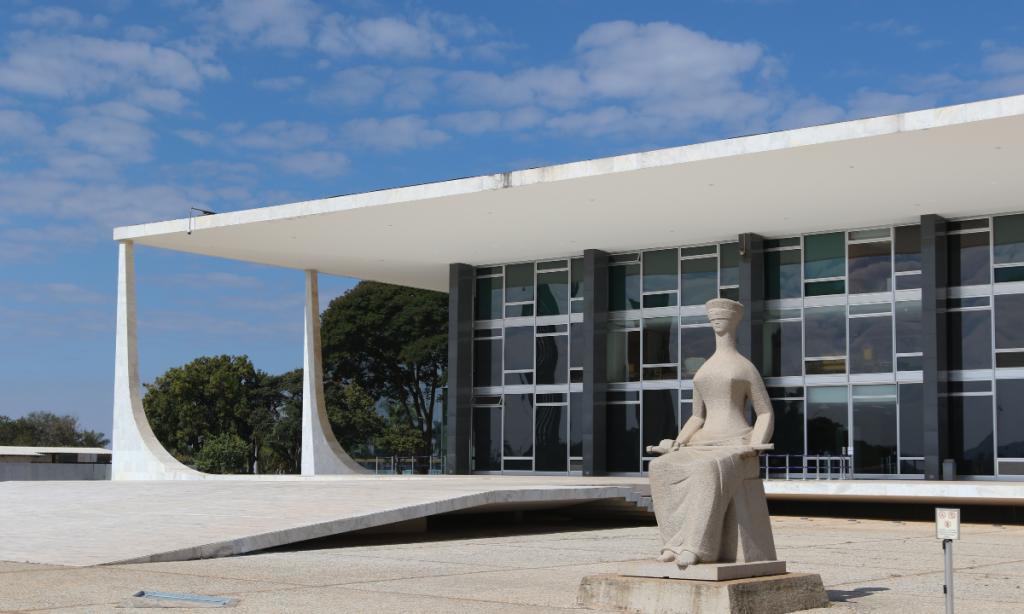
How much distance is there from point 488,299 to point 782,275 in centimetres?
877

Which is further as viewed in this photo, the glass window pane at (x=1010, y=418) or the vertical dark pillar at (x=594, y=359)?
the vertical dark pillar at (x=594, y=359)

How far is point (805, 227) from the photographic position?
24844 mm

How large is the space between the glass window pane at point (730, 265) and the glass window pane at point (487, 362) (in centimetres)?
696

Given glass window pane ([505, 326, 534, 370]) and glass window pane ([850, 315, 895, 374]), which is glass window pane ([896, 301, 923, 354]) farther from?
glass window pane ([505, 326, 534, 370])

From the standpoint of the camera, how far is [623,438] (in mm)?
27656

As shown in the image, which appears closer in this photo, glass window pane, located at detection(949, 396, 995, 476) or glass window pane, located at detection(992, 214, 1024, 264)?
glass window pane, located at detection(949, 396, 995, 476)

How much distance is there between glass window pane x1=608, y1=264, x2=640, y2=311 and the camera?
91.6ft

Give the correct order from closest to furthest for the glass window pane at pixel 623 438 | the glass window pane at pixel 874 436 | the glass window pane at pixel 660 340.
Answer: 1. the glass window pane at pixel 874 436
2. the glass window pane at pixel 660 340
3. the glass window pane at pixel 623 438

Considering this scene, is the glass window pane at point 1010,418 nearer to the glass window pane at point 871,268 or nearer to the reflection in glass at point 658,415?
the glass window pane at point 871,268

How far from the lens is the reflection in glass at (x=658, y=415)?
26953 millimetres

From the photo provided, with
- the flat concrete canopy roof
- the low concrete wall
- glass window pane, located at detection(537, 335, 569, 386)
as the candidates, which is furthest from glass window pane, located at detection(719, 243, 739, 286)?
the low concrete wall

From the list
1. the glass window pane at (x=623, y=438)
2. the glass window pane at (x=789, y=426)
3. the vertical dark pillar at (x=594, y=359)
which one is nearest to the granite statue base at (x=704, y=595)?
the glass window pane at (x=789, y=426)

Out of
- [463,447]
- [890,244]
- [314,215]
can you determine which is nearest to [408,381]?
[463,447]

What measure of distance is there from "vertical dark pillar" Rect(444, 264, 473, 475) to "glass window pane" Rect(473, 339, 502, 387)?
0.80ft
